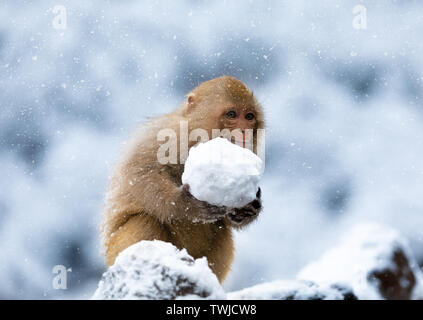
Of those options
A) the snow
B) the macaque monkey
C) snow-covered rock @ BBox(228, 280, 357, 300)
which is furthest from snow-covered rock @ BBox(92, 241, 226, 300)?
the macaque monkey

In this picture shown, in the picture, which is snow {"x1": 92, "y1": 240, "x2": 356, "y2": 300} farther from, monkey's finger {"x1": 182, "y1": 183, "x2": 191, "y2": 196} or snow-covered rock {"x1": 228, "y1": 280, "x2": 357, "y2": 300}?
monkey's finger {"x1": 182, "y1": 183, "x2": 191, "y2": 196}

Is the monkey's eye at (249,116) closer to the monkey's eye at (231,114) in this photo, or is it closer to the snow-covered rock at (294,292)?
the monkey's eye at (231,114)

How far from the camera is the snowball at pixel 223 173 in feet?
15.3

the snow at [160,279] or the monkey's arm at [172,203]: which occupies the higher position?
the monkey's arm at [172,203]

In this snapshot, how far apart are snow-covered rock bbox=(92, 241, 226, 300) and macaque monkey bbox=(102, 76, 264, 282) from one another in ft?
3.99

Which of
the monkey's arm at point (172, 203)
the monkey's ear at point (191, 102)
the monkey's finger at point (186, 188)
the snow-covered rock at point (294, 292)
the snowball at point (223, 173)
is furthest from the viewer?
the monkey's ear at point (191, 102)

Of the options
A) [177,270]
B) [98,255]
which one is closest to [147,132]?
[98,255]

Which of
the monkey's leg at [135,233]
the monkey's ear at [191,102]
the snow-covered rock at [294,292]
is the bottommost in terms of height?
the snow-covered rock at [294,292]

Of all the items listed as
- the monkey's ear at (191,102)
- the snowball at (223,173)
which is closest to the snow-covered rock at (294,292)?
the snowball at (223,173)

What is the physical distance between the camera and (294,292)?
4.40 metres

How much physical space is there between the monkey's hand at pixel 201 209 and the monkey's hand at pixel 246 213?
392mm

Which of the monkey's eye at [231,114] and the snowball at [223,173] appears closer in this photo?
the snowball at [223,173]

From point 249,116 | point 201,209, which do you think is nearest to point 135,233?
point 201,209

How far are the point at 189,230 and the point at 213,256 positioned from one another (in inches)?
18.3
